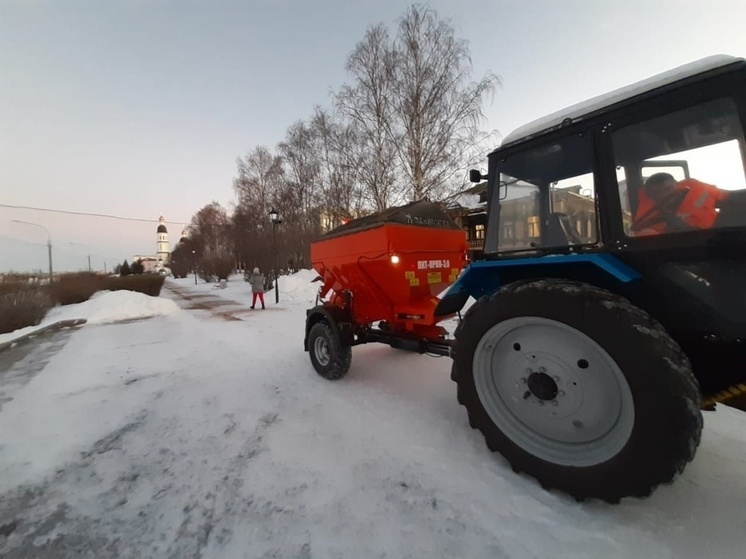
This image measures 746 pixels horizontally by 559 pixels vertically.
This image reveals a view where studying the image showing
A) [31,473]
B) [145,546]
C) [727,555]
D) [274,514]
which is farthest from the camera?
[31,473]

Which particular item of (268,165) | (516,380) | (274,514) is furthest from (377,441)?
(268,165)

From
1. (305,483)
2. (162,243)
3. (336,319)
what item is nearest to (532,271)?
(305,483)

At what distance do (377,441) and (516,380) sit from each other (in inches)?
48.4

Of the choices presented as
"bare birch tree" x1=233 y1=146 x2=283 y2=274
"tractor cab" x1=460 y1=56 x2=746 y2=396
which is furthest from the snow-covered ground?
"bare birch tree" x1=233 y1=146 x2=283 y2=274

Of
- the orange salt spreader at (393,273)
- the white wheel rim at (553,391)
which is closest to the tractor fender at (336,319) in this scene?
the orange salt spreader at (393,273)

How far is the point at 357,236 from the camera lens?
400cm

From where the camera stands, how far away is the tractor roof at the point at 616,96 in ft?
5.44

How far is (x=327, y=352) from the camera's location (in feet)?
13.9

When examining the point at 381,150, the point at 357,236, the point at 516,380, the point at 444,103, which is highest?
the point at 444,103

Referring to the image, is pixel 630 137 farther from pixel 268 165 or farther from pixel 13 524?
pixel 268 165

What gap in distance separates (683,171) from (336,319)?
3.51 meters

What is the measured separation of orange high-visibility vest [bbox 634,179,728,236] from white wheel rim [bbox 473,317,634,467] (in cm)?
75

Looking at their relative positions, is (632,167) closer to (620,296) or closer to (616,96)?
(616,96)

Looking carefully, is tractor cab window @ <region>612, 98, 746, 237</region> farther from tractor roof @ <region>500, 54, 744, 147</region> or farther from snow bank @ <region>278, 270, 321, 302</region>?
snow bank @ <region>278, 270, 321, 302</region>
